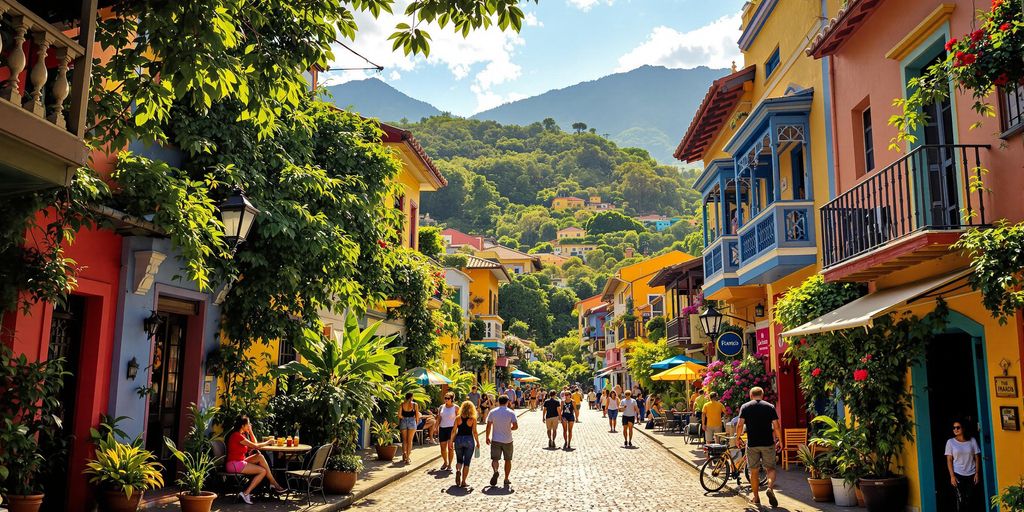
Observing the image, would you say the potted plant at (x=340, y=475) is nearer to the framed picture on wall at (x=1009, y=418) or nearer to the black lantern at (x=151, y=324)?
the black lantern at (x=151, y=324)

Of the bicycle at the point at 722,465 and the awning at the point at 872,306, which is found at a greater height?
the awning at the point at 872,306

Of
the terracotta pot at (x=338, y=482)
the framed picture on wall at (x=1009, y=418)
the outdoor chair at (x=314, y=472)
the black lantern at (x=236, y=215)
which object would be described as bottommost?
the terracotta pot at (x=338, y=482)

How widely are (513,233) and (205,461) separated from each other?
14433cm

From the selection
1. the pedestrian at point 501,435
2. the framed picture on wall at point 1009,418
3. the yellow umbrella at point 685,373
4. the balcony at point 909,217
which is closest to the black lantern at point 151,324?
the pedestrian at point 501,435

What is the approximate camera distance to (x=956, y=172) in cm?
908

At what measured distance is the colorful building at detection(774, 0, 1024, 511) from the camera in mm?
8578

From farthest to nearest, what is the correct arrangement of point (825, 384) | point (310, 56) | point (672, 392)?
point (672, 392) → point (825, 384) → point (310, 56)

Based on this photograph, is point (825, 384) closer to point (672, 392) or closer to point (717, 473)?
point (717, 473)

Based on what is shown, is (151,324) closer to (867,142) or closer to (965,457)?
(965,457)

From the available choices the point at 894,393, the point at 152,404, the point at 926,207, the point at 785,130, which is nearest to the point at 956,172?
the point at 926,207

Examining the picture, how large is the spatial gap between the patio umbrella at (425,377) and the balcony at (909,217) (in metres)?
12.2

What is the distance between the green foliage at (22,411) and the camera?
7750mm

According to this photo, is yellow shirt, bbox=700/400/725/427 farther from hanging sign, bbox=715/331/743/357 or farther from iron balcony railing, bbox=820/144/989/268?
iron balcony railing, bbox=820/144/989/268

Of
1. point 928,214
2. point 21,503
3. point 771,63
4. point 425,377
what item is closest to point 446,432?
point 425,377
